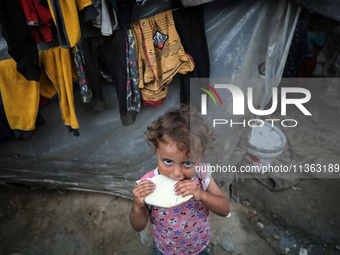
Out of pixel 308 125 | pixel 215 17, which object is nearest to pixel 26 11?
pixel 215 17

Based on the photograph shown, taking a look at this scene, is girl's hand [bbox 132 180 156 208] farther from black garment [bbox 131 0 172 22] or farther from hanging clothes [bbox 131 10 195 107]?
black garment [bbox 131 0 172 22]

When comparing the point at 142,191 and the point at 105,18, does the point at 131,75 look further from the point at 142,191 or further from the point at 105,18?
the point at 142,191

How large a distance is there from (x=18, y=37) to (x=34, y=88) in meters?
0.46

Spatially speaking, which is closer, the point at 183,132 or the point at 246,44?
the point at 183,132

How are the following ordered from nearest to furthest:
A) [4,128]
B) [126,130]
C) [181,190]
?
1. [181,190]
2. [4,128]
3. [126,130]

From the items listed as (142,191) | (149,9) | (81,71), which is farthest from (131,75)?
(142,191)

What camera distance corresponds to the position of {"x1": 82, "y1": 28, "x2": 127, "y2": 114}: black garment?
5.59ft

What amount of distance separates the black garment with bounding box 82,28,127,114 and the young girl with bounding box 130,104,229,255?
0.59 meters

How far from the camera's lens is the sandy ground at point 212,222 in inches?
95.9

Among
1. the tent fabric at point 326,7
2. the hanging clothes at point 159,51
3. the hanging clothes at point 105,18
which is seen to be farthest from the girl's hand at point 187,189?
the tent fabric at point 326,7

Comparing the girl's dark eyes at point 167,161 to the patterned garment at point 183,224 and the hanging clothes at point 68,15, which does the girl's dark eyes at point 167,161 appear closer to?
the patterned garment at point 183,224

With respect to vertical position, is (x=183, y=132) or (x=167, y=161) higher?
(x=183, y=132)

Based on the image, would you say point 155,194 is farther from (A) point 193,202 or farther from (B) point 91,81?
(B) point 91,81

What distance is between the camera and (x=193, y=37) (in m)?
1.83
